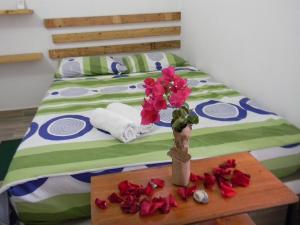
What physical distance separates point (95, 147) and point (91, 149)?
0.08 feet

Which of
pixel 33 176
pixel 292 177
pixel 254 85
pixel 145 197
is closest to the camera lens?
pixel 145 197

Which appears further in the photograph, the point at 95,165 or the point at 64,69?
the point at 64,69

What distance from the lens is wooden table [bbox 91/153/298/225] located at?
3.14 ft

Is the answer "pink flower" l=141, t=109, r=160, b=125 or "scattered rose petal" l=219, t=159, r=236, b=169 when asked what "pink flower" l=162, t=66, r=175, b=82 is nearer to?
"pink flower" l=141, t=109, r=160, b=125

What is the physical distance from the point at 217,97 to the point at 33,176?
143cm

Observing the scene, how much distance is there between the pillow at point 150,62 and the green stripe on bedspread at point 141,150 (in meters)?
1.51

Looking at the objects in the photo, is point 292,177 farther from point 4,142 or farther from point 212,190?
point 4,142

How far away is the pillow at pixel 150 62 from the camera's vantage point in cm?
296

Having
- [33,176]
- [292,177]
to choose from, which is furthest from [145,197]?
[292,177]

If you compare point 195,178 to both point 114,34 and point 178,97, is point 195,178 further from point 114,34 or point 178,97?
point 114,34

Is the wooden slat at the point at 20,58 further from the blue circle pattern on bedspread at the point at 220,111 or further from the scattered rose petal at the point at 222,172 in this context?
the scattered rose petal at the point at 222,172

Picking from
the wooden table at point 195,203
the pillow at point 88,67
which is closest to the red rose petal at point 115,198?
the wooden table at point 195,203

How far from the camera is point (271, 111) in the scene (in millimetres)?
1940

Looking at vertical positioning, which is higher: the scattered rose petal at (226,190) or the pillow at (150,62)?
the pillow at (150,62)
